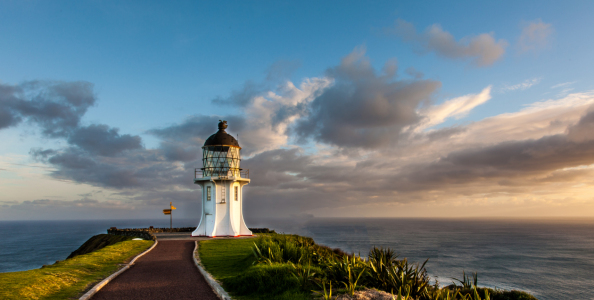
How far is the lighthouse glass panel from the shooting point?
30719 mm

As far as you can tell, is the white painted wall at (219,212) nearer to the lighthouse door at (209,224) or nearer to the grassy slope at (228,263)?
the lighthouse door at (209,224)

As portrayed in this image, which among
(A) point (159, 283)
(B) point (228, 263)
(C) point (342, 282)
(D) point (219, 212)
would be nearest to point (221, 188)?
(D) point (219, 212)

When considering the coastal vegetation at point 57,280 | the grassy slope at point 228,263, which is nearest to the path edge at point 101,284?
the coastal vegetation at point 57,280

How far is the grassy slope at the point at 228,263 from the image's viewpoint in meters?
9.31

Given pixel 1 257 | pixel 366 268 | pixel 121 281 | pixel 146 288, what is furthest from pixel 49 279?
pixel 1 257

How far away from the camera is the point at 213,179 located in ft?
98.4

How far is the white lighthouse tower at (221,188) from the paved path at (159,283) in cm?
1344

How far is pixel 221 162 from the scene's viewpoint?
101ft

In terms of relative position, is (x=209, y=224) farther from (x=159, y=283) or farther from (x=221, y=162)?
(x=159, y=283)

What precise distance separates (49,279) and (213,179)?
1918 cm

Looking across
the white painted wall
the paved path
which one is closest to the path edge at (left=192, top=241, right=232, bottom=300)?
the paved path

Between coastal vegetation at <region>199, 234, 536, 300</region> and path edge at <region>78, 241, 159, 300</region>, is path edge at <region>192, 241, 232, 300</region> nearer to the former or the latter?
coastal vegetation at <region>199, 234, 536, 300</region>

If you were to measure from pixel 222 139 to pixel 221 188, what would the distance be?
4272 millimetres

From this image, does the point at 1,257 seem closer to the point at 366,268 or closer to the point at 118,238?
the point at 118,238
